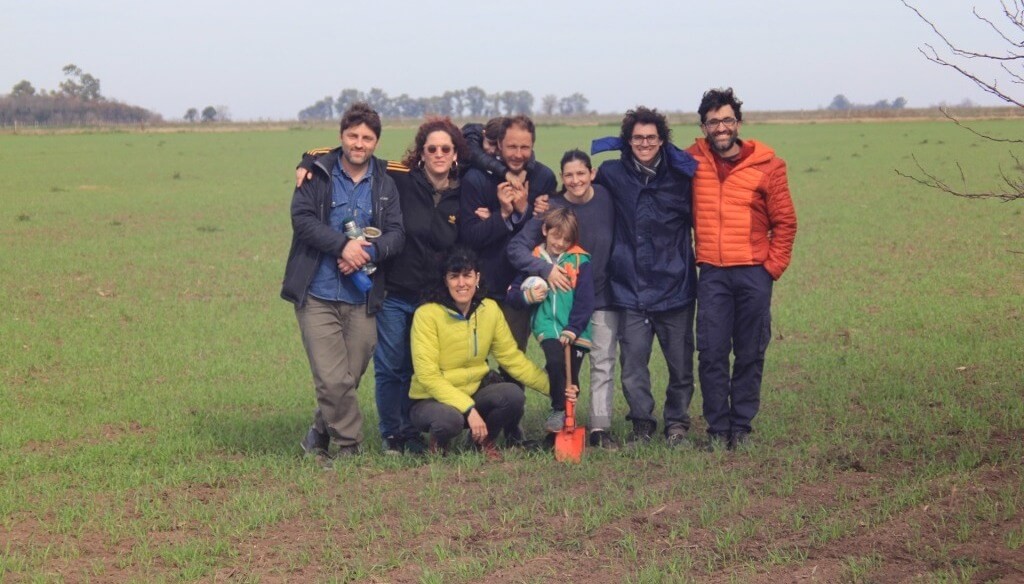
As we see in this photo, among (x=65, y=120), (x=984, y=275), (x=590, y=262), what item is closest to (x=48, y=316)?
(x=590, y=262)

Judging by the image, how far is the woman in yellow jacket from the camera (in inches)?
275

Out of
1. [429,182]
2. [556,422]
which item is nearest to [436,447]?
[556,422]

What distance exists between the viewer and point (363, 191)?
705cm

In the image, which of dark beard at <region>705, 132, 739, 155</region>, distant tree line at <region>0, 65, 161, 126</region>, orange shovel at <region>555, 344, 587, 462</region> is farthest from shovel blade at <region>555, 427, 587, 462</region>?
distant tree line at <region>0, 65, 161, 126</region>

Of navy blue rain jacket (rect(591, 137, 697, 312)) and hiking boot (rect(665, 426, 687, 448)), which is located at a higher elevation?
navy blue rain jacket (rect(591, 137, 697, 312))

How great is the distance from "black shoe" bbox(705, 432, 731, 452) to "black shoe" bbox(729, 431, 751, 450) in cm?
3

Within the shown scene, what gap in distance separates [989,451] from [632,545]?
97.8 inches

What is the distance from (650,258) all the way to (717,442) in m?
1.24

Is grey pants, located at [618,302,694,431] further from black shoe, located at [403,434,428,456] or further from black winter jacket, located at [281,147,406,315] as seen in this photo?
black winter jacket, located at [281,147,406,315]

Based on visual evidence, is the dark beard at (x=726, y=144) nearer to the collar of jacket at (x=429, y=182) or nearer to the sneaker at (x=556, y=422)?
the collar of jacket at (x=429, y=182)

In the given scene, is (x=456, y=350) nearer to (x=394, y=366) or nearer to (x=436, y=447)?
(x=394, y=366)

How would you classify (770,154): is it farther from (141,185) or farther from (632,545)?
(141,185)

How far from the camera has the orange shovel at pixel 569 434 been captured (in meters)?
6.98

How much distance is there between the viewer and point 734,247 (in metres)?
6.95
